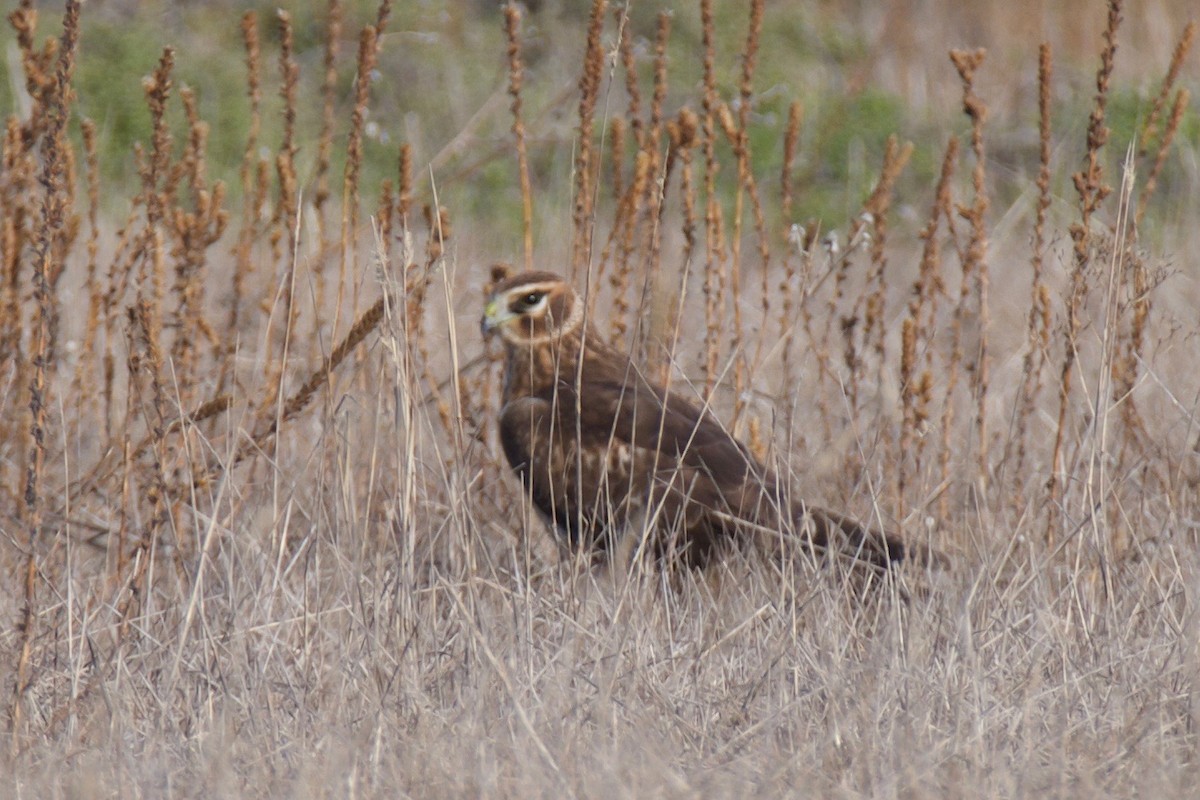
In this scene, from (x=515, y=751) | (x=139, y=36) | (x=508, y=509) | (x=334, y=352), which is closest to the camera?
(x=515, y=751)

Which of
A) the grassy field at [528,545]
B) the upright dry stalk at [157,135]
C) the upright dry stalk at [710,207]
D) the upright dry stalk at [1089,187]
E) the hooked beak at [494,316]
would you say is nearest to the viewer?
the grassy field at [528,545]

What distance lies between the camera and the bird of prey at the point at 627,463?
374cm

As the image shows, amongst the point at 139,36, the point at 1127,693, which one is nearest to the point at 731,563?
the point at 1127,693

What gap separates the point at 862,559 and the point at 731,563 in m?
0.34

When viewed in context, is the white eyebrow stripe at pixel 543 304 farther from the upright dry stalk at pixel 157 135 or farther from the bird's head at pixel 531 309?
the upright dry stalk at pixel 157 135

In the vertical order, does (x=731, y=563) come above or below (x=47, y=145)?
below

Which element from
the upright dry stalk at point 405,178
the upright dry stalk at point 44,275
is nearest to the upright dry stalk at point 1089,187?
the upright dry stalk at point 405,178

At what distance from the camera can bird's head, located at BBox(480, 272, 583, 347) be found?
4.31m

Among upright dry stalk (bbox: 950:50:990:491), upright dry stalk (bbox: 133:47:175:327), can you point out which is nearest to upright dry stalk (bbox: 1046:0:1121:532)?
upright dry stalk (bbox: 950:50:990:491)

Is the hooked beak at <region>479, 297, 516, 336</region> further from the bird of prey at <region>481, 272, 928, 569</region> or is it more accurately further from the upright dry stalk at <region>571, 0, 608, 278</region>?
the upright dry stalk at <region>571, 0, 608, 278</region>

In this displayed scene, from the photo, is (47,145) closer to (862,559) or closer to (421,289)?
(421,289)

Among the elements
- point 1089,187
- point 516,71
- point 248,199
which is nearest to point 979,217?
point 1089,187

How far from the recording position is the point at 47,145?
8.11ft

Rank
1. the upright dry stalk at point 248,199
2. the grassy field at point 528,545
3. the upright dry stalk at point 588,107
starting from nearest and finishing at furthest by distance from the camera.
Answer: the grassy field at point 528,545 < the upright dry stalk at point 588,107 < the upright dry stalk at point 248,199
